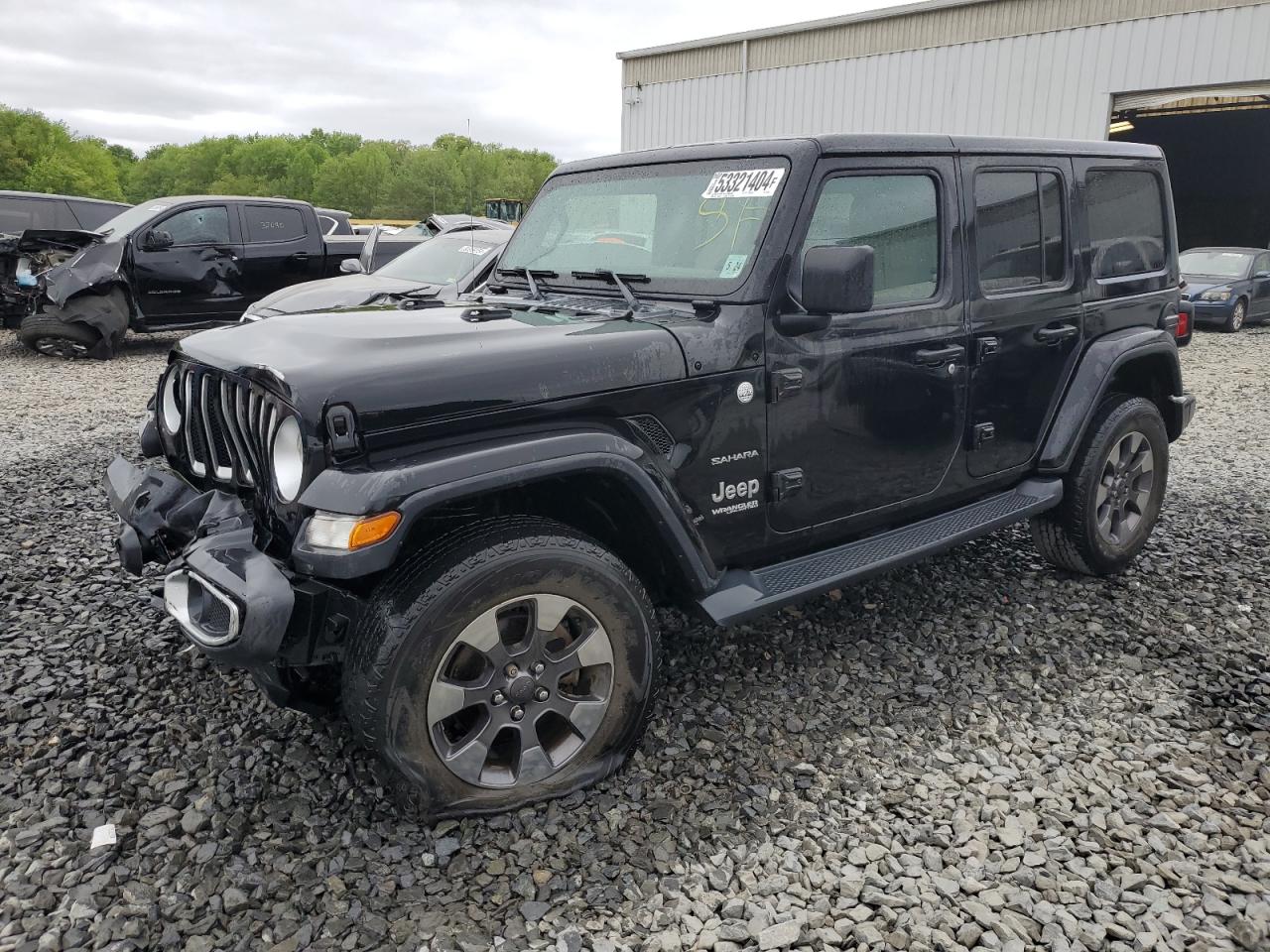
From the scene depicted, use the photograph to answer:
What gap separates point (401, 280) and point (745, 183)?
6.57 metres

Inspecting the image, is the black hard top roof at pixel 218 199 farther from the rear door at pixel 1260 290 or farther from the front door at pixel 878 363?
the rear door at pixel 1260 290

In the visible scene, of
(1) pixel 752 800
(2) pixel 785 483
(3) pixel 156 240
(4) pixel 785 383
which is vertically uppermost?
(3) pixel 156 240

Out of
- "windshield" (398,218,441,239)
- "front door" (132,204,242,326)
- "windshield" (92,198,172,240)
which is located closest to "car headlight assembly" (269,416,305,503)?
"front door" (132,204,242,326)

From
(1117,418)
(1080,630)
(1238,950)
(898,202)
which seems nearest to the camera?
(1238,950)

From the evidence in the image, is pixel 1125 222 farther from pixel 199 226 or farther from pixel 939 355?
pixel 199 226

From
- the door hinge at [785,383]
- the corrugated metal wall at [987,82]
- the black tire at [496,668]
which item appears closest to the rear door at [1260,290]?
the corrugated metal wall at [987,82]

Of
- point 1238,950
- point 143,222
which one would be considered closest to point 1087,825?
point 1238,950

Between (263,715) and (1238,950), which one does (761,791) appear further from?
(263,715)

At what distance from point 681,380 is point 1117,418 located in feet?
8.25

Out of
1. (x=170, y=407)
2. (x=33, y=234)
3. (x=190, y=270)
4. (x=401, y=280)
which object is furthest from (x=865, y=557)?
(x=33, y=234)

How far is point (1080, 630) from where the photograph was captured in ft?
13.2

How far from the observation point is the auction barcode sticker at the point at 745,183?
126 inches

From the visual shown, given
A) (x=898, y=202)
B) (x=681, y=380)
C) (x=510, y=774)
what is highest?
(x=898, y=202)

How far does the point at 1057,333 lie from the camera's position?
13.2ft
